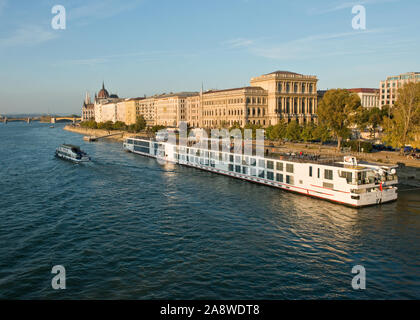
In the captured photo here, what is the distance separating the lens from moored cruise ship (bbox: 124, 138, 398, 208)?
40812 mm

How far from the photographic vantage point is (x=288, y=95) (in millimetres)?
131125

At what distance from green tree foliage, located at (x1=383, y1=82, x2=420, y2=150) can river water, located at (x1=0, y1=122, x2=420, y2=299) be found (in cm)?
2053

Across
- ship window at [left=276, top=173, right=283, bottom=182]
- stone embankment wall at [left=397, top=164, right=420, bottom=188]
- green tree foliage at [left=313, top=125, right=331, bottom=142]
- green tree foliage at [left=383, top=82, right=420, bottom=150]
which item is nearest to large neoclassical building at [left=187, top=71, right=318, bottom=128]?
green tree foliage at [left=313, top=125, right=331, bottom=142]

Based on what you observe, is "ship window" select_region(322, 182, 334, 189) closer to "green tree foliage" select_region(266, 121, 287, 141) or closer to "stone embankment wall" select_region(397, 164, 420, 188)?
"stone embankment wall" select_region(397, 164, 420, 188)

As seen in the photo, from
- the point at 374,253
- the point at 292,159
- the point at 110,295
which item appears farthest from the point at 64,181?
the point at 374,253

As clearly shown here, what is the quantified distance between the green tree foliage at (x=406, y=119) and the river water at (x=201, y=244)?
20.5 metres

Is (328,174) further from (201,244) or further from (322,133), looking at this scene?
(322,133)

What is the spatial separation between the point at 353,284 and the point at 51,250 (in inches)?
854

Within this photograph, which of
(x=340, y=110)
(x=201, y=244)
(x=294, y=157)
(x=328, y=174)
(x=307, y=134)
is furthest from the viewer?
(x=307, y=134)

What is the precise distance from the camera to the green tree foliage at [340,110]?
74750 mm

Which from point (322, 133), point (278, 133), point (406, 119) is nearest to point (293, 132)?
point (278, 133)

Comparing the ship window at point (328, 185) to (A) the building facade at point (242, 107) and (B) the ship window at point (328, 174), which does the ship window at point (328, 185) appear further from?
(A) the building facade at point (242, 107)

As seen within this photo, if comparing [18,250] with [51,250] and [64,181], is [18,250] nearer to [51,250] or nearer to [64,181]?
[51,250]

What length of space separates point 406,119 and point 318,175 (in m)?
29.9
